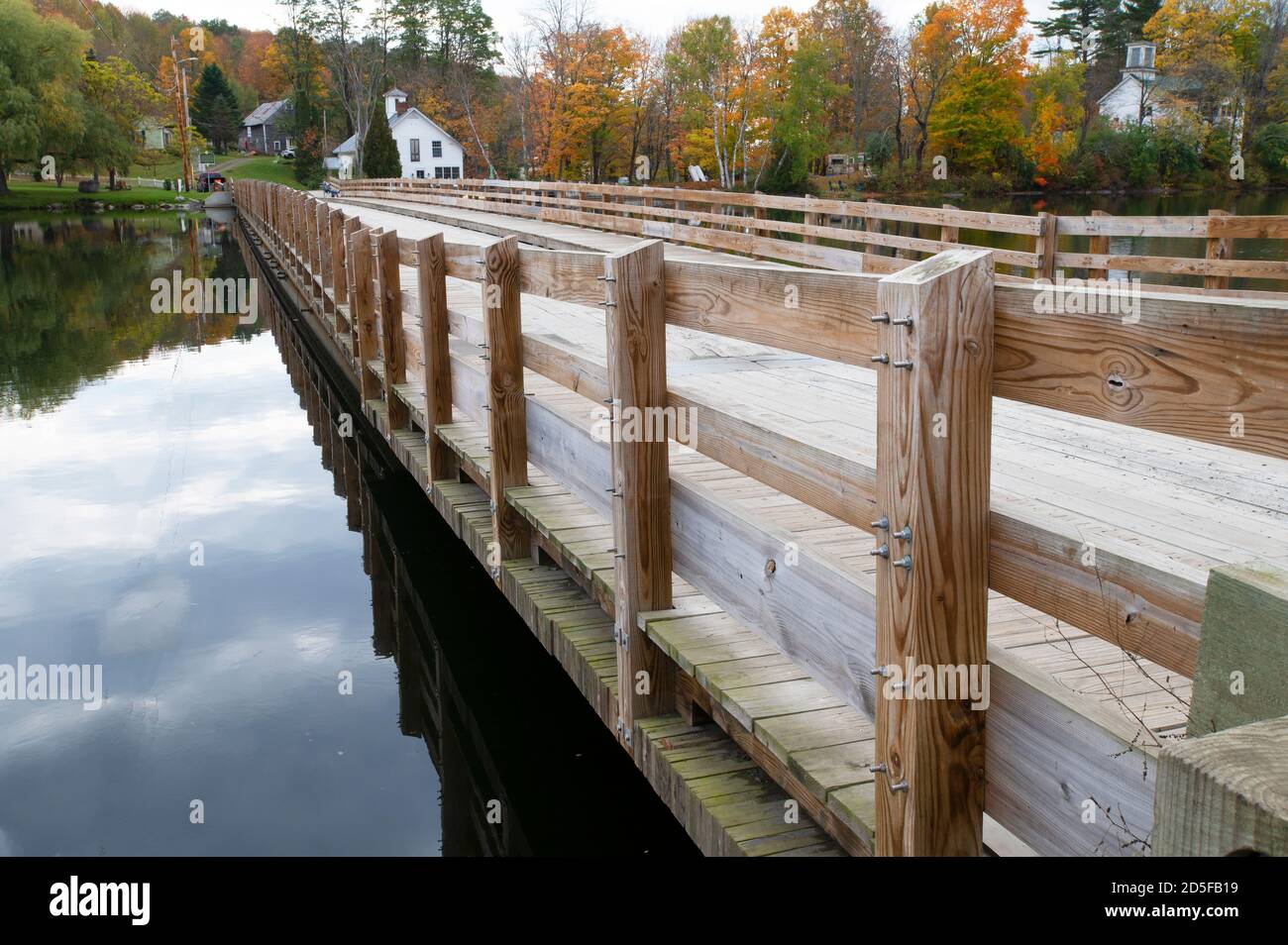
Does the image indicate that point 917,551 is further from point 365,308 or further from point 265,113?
point 265,113

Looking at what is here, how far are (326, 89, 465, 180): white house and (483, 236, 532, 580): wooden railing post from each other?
8401 centimetres

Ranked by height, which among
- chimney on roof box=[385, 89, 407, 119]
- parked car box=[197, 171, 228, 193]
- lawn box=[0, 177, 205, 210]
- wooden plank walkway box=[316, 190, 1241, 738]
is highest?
chimney on roof box=[385, 89, 407, 119]

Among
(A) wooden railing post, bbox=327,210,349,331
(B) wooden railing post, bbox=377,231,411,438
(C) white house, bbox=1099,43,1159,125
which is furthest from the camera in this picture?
(C) white house, bbox=1099,43,1159,125

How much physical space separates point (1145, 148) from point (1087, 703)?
55.6 m

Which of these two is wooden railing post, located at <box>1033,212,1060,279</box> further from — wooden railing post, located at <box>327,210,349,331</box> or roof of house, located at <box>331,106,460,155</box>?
roof of house, located at <box>331,106,460,155</box>

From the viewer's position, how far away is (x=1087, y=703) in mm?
2225

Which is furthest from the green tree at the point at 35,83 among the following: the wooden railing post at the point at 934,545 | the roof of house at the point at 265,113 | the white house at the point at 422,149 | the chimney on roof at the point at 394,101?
the wooden railing post at the point at 934,545

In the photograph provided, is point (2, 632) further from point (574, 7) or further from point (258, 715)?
point (574, 7)

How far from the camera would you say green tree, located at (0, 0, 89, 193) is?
60188 millimetres

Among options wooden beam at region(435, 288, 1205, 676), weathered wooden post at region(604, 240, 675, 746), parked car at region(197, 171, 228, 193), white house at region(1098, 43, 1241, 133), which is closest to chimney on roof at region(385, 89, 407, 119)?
parked car at region(197, 171, 228, 193)

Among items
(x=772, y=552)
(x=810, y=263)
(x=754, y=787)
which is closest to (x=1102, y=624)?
(x=772, y=552)

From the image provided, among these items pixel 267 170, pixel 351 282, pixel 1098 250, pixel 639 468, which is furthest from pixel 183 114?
pixel 639 468

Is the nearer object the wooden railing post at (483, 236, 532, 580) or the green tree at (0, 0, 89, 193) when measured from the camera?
the wooden railing post at (483, 236, 532, 580)

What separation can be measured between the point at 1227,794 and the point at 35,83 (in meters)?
71.8
